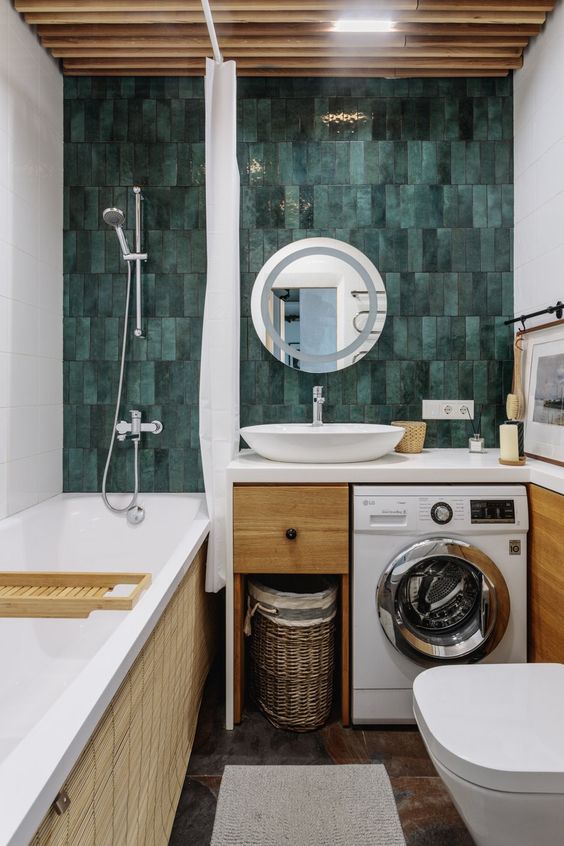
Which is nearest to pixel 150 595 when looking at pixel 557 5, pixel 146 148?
pixel 146 148

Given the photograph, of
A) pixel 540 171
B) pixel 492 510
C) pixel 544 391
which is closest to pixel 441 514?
pixel 492 510

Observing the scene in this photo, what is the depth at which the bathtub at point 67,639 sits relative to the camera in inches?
26.9

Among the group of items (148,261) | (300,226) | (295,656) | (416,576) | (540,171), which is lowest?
(295,656)

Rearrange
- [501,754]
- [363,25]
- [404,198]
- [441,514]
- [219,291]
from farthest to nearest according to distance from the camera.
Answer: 1. [404,198]
2. [363,25]
3. [219,291]
4. [441,514]
5. [501,754]

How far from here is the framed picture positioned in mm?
1949

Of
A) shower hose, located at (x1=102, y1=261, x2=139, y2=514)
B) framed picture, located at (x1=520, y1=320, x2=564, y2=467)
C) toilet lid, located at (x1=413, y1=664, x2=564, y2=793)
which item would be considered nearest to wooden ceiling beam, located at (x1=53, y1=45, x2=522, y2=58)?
shower hose, located at (x1=102, y1=261, x2=139, y2=514)

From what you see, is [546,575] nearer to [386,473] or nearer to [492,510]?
[492,510]

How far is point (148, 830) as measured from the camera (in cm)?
116

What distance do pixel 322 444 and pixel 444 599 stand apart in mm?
733

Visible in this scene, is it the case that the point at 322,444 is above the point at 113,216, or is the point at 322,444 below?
below

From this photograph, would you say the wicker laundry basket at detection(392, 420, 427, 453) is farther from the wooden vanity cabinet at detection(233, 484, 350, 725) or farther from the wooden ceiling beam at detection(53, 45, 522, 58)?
the wooden ceiling beam at detection(53, 45, 522, 58)

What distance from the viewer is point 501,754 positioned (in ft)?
3.55

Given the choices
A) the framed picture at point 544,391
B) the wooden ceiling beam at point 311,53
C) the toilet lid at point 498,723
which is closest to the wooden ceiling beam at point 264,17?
the wooden ceiling beam at point 311,53

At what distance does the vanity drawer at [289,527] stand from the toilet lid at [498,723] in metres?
0.58
